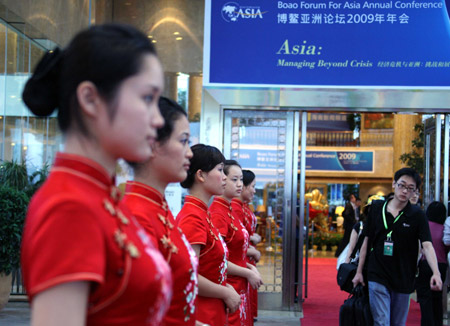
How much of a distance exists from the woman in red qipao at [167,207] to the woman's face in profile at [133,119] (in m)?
0.56

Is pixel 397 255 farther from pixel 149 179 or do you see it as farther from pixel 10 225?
pixel 10 225

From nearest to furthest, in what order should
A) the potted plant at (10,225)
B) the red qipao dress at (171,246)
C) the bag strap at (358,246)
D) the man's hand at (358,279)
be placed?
1. the red qipao dress at (171,246)
2. the man's hand at (358,279)
3. the bag strap at (358,246)
4. the potted plant at (10,225)

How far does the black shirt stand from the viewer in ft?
14.7

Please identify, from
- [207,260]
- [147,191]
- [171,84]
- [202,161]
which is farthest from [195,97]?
[147,191]

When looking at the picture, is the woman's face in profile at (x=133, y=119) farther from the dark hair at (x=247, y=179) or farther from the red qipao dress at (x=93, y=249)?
the dark hair at (x=247, y=179)

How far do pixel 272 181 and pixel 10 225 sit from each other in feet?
9.70

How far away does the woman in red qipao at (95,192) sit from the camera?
0.97m

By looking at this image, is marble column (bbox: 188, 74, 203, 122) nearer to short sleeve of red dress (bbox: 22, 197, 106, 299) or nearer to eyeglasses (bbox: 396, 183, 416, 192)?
eyeglasses (bbox: 396, 183, 416, 192)

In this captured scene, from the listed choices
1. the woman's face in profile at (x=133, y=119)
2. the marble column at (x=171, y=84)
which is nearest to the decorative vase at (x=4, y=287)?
the marble column at (x=171, y=84)

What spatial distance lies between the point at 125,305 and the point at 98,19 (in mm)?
6923

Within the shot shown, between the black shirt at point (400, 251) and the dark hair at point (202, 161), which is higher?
the dark hair at point (202, 161)

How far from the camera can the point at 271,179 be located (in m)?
7.14

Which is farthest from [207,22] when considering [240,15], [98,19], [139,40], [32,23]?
[139,40]

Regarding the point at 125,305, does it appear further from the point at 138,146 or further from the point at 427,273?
the point at 427,273
